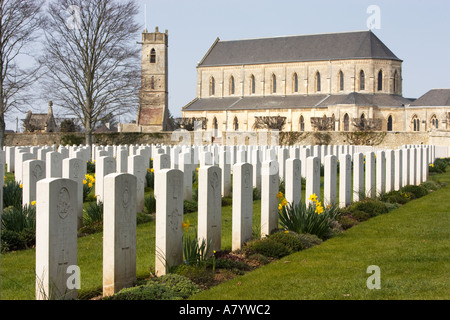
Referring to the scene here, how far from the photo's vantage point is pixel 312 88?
6506 centimetres

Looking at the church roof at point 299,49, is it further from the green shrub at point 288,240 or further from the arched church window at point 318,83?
the green shrub at point 288,240

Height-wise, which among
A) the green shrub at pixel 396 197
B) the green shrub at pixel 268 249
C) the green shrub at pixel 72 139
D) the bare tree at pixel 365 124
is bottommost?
the green shrub at pixel 268 249

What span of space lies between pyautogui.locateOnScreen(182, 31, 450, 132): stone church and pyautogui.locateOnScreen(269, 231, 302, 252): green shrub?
1933 inches

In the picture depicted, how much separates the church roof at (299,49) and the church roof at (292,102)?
189 inches

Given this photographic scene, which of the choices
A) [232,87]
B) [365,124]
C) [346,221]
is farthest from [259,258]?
[232,87]

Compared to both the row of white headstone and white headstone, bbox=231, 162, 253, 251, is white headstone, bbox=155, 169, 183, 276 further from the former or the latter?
white headstone, bbox=231, 162, 253, 251

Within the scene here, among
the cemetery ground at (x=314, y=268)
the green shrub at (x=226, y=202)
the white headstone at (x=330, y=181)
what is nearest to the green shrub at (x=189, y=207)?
the green shrub at (x=226, y=202)

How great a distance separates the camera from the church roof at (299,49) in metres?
64.1

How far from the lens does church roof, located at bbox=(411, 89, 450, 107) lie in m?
58.2

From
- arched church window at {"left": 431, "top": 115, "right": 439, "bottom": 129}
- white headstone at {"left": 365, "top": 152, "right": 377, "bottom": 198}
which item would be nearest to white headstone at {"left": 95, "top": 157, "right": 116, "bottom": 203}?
white headstone at {"left": 365, "top": 152, "right": 377, "bottom": 198}

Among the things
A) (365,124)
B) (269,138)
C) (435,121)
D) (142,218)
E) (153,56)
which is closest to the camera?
(142,218)

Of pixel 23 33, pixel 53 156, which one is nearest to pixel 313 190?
pixel 53 156

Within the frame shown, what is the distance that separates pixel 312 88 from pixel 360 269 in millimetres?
59768

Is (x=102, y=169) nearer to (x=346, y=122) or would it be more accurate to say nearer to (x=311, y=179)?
(x=311, y=179)
